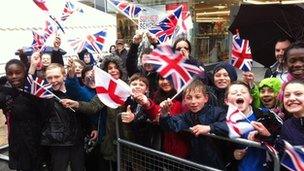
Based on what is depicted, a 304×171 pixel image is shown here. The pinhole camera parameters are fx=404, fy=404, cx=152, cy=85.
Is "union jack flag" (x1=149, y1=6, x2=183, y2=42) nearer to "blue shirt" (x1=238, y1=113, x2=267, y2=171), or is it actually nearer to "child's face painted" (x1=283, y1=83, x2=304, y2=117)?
"blue shirt" (x1=238, y1=113, x2=267, y2=171)

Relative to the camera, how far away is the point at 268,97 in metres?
4.04

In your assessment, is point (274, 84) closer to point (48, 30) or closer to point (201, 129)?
point (201, 129)

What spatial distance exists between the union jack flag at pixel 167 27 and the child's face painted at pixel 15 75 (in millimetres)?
2121

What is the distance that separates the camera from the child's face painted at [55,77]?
14.2 feet

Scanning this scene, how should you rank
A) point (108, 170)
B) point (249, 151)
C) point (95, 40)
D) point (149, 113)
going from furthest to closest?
1. point (95, 40)
2. point (108, 170)
3. point (149, 113)
4. point (249, 151)

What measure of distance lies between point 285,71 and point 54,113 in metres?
2.51

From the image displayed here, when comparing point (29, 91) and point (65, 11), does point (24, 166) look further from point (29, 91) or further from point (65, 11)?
point (65, 11)

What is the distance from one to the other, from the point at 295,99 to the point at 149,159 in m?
1.43

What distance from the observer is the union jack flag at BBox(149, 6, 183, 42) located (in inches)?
238

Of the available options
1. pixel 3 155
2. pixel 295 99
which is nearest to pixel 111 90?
pixel 295 99

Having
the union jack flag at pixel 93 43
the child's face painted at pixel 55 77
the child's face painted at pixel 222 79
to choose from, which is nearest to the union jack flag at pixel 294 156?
the child's face painted at pixel 222 79

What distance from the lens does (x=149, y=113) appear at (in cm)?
368

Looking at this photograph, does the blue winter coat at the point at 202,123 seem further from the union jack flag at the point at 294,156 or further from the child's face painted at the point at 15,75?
the child's face painted at the point at 15,75

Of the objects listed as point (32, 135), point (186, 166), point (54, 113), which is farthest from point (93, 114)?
point (186, 166)
